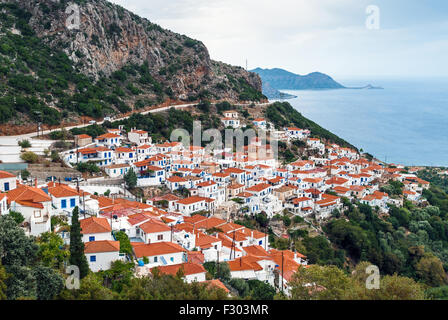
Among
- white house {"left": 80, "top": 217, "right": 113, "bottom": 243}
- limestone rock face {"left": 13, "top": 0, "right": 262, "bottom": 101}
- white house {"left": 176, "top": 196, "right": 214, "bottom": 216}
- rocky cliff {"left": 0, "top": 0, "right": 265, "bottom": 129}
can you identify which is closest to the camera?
white house {"left": 80, "top": 217, "right": 113, "bottom": 243}

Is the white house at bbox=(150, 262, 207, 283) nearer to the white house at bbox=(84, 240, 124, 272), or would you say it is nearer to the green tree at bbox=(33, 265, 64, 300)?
the white house at bbox=(84, 240, 124, 272)

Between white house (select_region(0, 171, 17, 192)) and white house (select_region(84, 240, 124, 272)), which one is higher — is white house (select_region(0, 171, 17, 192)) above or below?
above

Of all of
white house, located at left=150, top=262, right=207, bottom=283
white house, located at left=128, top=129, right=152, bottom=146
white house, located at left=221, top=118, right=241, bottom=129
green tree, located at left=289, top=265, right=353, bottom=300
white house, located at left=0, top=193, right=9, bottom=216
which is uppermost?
white house, located at left=221, top=118, right=241, bottom=129

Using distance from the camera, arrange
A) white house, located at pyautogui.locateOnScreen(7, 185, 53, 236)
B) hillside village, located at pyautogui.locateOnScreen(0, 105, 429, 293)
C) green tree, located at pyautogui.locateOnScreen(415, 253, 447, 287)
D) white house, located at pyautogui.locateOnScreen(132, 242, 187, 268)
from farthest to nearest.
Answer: green tree, located at pyautogui.locateOnScreen(415, 253, 447, 287), white house, located at pyautogui.locateOnScreen(132, 242, 187, 268), hillside village, located at pyautogui.locateOnScreen(0, 105, 429, 293), white house, located at pyautogui.locateOnScreen(7, 185, 53, 236)

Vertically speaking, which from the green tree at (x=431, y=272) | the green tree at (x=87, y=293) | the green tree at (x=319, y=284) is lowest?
the green tree at (x=431, y=272)

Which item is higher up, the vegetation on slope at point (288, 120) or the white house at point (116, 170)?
the vegetation on slope at point (288, 120)

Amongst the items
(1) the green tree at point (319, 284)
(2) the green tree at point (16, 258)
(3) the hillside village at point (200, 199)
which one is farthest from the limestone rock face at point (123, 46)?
(1) the green tree at point (319, 284)

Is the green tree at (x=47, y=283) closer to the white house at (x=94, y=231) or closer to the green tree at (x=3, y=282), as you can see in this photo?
the green tree at (x=3, y=282)

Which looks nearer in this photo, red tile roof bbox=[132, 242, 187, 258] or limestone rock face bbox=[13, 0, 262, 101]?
red tile roof bbox=[132, 242, 187, 258]

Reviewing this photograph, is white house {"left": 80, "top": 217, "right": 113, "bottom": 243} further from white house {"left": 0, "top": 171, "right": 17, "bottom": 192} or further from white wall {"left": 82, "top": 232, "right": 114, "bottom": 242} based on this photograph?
white house {"left": 0, "top": 171, "right": 17, "bottom": 192}

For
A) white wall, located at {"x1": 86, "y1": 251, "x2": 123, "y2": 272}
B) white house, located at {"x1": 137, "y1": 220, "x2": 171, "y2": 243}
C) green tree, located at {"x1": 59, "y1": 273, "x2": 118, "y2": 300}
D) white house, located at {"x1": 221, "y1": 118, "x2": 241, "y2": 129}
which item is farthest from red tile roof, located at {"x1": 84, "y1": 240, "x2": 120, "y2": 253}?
white house, located at {"x1": 221, "y1": 118, "x2": 241, "y2": 129}
